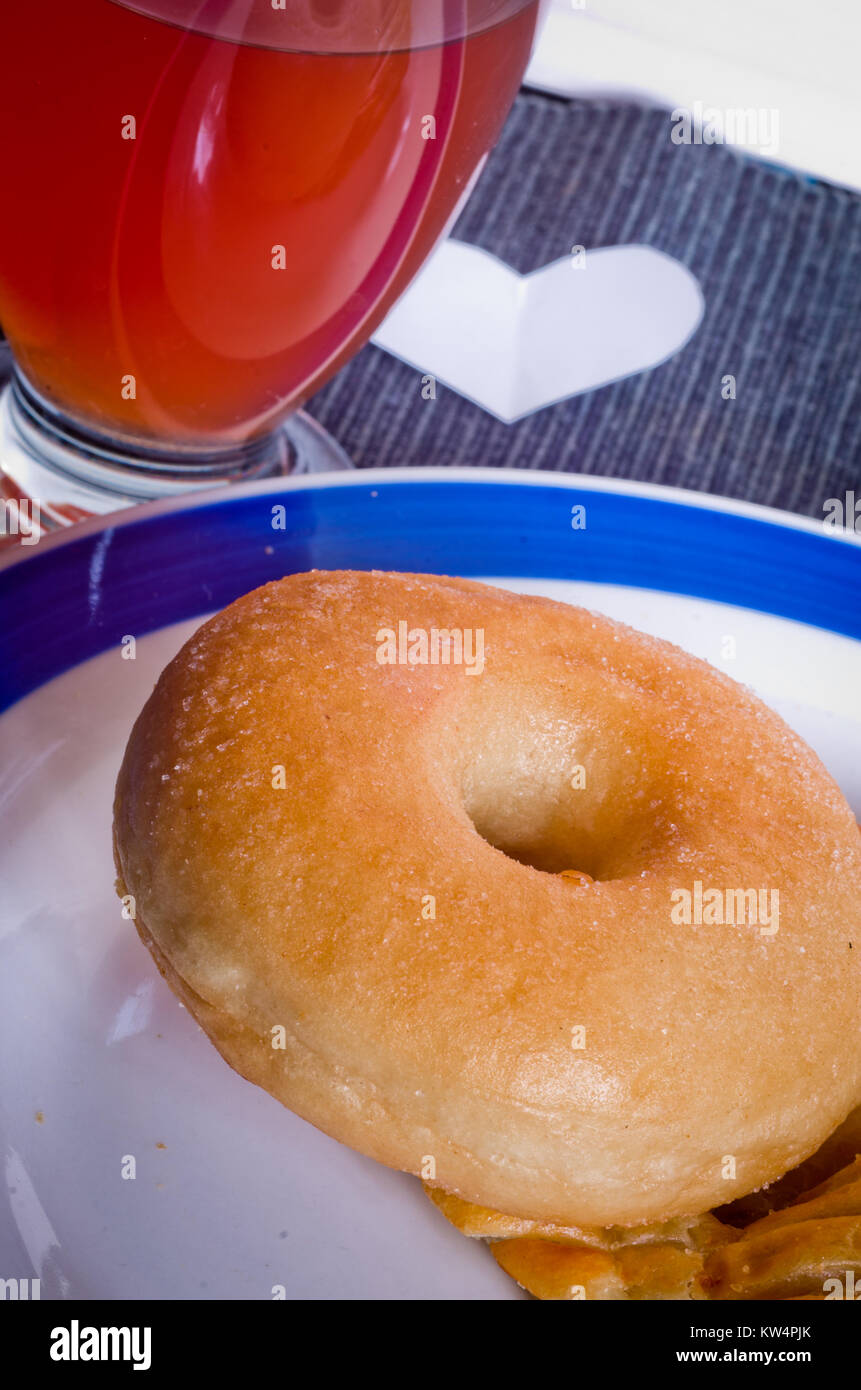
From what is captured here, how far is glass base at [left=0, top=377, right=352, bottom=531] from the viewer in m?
1.41

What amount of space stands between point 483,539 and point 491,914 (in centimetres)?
56

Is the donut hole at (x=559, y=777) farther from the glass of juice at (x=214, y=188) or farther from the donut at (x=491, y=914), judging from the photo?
the glass of juice at (x=214, y=188)

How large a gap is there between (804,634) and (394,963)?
0.66 metres

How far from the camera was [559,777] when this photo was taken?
1.13 m

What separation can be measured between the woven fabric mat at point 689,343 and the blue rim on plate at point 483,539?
11.7 inches

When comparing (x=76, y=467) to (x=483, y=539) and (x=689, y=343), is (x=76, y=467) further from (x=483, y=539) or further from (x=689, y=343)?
(x=689, y=343)

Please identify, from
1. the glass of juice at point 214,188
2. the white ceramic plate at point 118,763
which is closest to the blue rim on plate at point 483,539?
the white ceramic plate at point 118,763

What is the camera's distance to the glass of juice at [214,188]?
3.54 feet

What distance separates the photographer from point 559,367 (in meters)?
1.78

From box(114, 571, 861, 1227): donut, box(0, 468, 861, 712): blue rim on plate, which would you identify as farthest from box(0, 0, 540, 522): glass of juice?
box(114, 571, 861, 1227): donut

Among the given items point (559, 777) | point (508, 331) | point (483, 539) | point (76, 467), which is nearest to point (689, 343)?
point (508, 331)

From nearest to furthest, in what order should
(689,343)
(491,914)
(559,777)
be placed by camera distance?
(491,914)
(559,777)
(689,343)

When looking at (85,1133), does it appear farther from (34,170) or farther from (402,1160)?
(34,170)

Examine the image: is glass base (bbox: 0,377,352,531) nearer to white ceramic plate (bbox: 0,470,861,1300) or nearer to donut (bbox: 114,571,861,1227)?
white ceramic plate (bbox: 0,470,861,1300)
